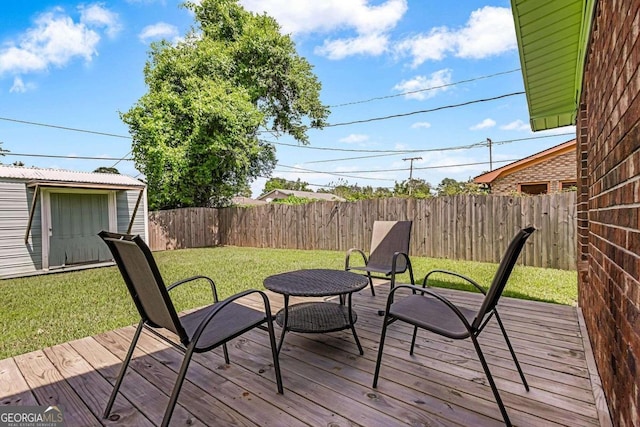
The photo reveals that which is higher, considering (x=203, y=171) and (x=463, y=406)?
(x=203, y=171)

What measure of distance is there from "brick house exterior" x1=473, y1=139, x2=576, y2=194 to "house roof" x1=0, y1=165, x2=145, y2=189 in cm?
1152

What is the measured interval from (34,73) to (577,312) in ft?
69.3

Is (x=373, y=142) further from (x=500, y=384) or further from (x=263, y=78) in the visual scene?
(x=500, y=384)

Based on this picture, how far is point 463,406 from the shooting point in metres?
1.74

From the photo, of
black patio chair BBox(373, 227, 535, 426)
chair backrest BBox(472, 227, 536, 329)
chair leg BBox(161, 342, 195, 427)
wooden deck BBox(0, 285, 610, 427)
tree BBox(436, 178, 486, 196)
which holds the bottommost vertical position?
wooden deck BBox(0, 285, 610, 427)

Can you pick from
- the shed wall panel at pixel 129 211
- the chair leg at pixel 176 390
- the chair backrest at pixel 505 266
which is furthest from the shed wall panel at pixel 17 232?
the chair backrest at pixel 505 266

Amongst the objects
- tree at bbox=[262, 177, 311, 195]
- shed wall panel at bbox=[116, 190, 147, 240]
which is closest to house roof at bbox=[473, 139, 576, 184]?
shed wall panel at bbox=[116, 190, 147, 240]

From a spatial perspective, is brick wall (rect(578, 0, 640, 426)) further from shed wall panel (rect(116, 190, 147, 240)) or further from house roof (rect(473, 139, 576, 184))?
house roof (rect(473, 139, 576, 184))

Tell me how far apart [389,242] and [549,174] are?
973cm

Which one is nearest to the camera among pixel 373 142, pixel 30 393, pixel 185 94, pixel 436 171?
pixel 30 393

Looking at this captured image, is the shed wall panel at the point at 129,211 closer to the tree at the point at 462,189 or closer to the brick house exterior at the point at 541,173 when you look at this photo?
the tree at the point at 462,189

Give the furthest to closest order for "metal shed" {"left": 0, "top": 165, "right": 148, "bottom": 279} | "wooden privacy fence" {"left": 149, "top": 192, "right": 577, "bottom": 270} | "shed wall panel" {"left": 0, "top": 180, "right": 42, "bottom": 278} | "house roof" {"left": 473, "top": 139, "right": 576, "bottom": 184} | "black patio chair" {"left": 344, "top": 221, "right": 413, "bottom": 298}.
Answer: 1. "house roof" {"left": 473, "top": 139, "right": 576, "bottom": 184}
2. "metal shed" {"left": 0, "top": 165, "right": 148, "bottom": 279}
3. "shed wall panel" {"left": 0, "top": 180, "right": 42, "bottom": 278}
4. "wooden privacy fence" {"left": 149, "top": 192, "right": 577, "bottom": 270}
5. "black patio chair" {"left": 344, "top": 221, "right": 413, "bottom": 298}

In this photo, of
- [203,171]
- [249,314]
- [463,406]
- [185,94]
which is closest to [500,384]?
[463,406]

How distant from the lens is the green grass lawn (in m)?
3.33
